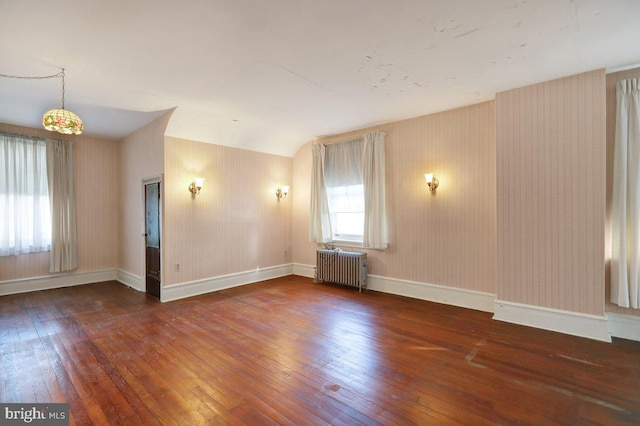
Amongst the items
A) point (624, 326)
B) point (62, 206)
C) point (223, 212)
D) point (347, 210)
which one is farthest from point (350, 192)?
point (62, 206)

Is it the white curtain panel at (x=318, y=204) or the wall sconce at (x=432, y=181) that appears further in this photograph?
the white curtain panel at (x=318, y=204)

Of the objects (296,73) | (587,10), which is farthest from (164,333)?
(587,10)

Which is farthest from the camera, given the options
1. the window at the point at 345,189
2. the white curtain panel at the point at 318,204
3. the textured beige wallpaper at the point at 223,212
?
the white curtain panel at the point at 318,204

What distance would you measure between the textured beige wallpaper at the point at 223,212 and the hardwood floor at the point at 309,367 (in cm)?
113

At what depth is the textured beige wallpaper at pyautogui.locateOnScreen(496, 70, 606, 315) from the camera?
3.25 metres

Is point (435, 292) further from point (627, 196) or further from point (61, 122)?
point (61, 122)

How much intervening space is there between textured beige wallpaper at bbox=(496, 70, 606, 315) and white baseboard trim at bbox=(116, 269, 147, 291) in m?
5.97

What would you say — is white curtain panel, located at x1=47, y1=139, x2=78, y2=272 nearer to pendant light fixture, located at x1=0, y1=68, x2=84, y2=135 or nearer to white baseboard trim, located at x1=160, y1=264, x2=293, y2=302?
white baseboard trim, located at x1=160, y1=264, x2=293, y2=302

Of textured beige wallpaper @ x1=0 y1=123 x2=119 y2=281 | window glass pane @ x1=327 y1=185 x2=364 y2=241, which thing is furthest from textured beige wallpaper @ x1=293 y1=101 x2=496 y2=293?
textured beige wallpaper @ x1=0 y1=123 x2=119 y2=281

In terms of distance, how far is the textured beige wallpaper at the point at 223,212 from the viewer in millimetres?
4870

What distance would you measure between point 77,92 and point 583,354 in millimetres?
6635

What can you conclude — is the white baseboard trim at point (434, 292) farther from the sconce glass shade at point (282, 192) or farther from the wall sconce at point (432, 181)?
the sconce glass shade at point (282, 192)

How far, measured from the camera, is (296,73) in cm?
331

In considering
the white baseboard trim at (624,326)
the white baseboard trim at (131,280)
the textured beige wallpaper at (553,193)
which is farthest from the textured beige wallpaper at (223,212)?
the white baseboard trim at (624,326)
